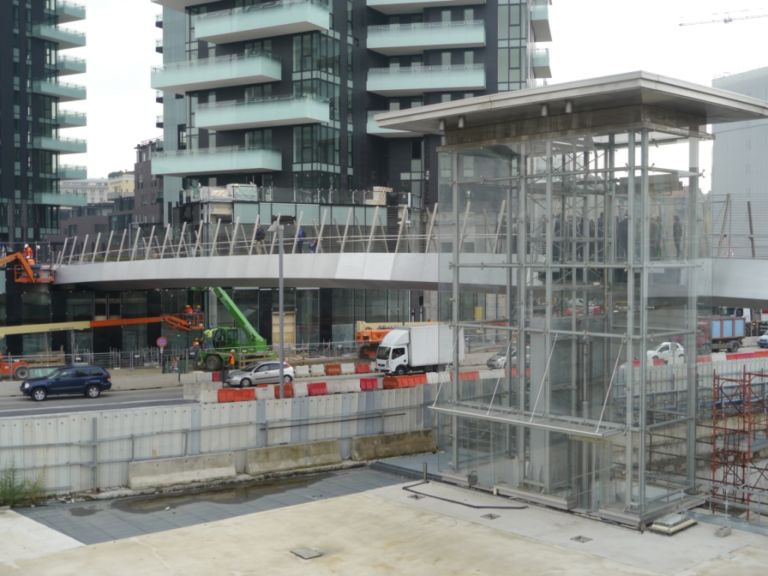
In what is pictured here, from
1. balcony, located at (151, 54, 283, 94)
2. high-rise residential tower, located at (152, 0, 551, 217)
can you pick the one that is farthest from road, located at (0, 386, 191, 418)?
balcony, located at (151, 54, 283, 94)

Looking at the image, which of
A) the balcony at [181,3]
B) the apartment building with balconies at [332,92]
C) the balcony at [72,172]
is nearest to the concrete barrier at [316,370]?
the apartment building with balconies at [332,92]

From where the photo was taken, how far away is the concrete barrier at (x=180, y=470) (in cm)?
2261

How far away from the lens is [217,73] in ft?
210

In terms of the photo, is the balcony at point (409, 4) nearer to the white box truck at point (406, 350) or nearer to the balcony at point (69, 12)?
the white box truck at point (406, 350)

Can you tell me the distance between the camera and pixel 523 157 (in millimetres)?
22000

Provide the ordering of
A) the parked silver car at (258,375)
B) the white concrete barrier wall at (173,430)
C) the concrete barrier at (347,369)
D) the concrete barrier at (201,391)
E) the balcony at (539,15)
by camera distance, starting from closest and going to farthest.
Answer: the white concrete barrier wall at (173,430) < the concrete barrier at (201,391) < the parked silver car at (258,375) < the concrete barrier at (347,369) < the balcony at (539,15)

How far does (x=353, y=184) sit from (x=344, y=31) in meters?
11.0

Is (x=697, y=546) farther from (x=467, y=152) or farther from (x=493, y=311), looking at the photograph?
(x=467, y=152)

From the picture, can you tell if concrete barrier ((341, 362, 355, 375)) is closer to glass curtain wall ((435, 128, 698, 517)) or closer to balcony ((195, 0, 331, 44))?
balcony ((195, 0, 331, 44))

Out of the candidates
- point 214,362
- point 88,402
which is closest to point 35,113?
point 214,362

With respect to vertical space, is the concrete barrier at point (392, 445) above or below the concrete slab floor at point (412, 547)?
above

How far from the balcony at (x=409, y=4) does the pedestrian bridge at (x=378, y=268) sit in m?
25.4

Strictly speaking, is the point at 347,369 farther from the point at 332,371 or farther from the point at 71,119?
the point at 71,119

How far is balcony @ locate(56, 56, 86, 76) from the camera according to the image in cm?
8288
